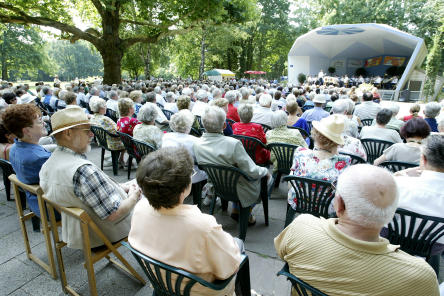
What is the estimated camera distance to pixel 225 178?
255cm

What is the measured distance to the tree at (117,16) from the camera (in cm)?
1000

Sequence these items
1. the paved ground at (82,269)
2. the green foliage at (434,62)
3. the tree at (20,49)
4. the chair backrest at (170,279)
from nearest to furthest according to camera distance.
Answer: the chair backrest at (170,279) < the paved ground at (82,269) < the green foliage at (434,62) < the tree at (20,49)

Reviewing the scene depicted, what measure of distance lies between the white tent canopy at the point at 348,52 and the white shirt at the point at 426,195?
21817mm

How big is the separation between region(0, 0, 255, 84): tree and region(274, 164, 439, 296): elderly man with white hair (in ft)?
34.0

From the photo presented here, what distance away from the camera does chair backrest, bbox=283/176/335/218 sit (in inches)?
86.6

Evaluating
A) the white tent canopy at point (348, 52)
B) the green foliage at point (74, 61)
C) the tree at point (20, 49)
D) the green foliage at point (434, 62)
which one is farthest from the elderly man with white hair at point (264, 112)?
the green foliage at point (74, 61)

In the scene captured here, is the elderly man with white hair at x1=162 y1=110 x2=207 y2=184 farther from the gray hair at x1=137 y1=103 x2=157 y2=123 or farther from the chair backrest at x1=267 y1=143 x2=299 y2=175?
the chair backrest at x1=267 y1=143 x2=299 y2=175

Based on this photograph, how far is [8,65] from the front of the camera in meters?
31.7

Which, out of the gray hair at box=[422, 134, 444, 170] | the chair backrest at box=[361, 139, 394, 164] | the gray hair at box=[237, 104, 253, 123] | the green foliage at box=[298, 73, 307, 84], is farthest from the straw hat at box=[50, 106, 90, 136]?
the green foliage at box=[298, 73, 307, 84]

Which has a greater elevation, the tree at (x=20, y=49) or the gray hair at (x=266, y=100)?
the tree at (x=20, y=49)

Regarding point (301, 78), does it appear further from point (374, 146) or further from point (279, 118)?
point (279, 118)

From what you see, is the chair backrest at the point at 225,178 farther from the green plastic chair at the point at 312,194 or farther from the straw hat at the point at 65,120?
the straw hat at the point at 65,120

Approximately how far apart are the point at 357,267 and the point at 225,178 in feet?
5.25

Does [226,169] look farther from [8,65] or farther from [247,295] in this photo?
[8,65]
